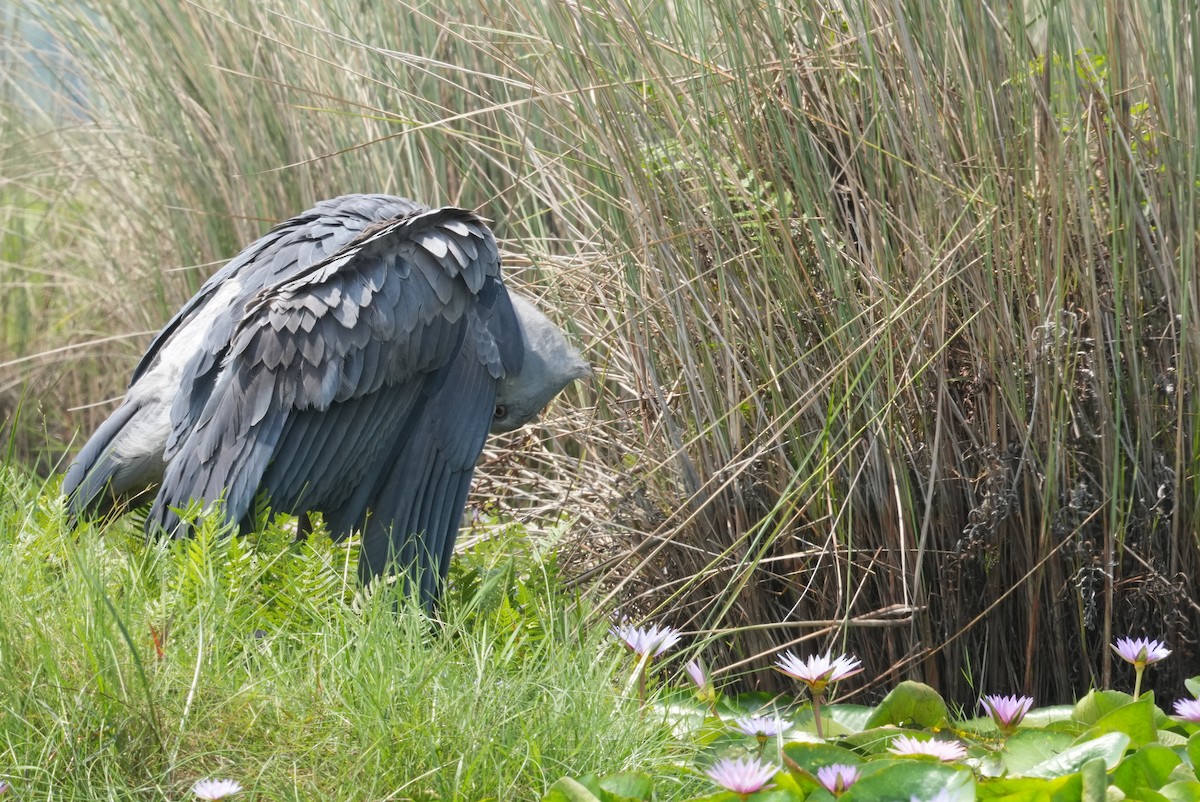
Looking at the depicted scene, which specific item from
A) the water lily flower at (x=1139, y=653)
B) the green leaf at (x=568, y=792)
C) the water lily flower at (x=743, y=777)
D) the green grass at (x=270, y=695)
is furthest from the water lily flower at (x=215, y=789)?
the water lily flower at (x=1139, y=653)

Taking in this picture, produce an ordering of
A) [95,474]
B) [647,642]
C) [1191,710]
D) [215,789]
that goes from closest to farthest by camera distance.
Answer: [215,789] < [1191,710] < [647,642] < [95,474]

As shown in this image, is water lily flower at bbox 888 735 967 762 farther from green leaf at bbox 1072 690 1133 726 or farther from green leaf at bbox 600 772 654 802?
green leaf at bbox 600 772 654 802

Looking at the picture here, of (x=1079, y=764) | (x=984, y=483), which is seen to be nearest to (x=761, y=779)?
(x=1079, y=764)

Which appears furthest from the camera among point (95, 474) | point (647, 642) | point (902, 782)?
point (95, 474)

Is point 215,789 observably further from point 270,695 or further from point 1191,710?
point 1191,710

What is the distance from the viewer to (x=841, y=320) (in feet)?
8.02

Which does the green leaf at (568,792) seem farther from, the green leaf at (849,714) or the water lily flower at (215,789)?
the green leaf at (849,714)

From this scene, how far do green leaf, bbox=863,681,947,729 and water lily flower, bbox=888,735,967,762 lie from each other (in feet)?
0.78

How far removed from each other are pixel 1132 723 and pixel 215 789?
1.41m

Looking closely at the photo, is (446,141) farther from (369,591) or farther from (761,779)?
(761,779)

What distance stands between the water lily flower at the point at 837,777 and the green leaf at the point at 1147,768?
42cm

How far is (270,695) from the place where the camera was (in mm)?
1943

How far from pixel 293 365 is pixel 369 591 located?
1.54ft

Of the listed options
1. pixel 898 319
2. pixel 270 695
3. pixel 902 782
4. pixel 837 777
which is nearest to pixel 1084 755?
pixel 902 782
